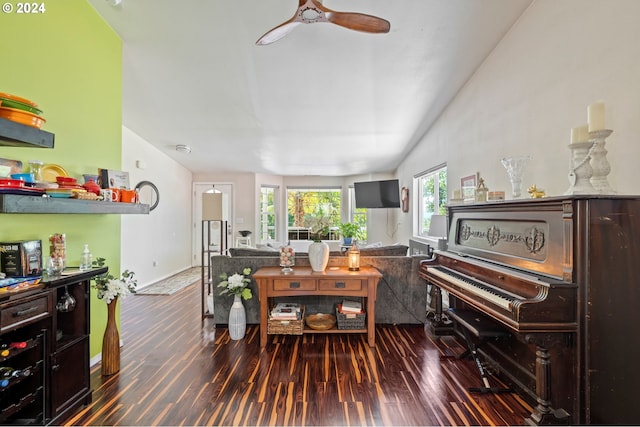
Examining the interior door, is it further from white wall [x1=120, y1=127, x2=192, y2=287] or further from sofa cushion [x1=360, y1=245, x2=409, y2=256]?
sofa cushion [x1=360, y1=245, x2=409, y2=256]

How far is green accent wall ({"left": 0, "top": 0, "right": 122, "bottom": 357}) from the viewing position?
6.13 feet

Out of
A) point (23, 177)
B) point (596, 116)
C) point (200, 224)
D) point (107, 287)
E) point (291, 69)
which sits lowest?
point (107, 287)

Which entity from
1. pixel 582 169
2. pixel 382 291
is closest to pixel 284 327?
pixel 382 291

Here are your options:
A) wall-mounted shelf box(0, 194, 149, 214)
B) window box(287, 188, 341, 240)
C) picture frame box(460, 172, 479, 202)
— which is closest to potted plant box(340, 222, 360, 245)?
window box(287, 188, 341, 240)

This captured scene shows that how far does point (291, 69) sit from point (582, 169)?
2726 millimetres

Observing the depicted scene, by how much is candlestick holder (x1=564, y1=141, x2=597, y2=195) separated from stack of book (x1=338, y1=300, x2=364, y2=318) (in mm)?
1983

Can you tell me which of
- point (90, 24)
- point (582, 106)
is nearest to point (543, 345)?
point (582, 106)

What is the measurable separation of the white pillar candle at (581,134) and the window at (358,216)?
5.73m

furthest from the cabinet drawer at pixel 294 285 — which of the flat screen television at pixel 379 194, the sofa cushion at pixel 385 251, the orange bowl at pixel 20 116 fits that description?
the flat screen television at pixel 379 194

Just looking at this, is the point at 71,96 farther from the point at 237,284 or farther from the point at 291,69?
the point at 237,284

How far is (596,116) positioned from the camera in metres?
1.59

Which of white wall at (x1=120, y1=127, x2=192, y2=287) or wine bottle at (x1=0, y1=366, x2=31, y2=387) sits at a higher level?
white wall at (x1=120, y1=127, x2=192, y2=287)

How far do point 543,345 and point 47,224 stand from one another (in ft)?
10.8

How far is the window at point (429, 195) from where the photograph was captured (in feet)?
14.8
